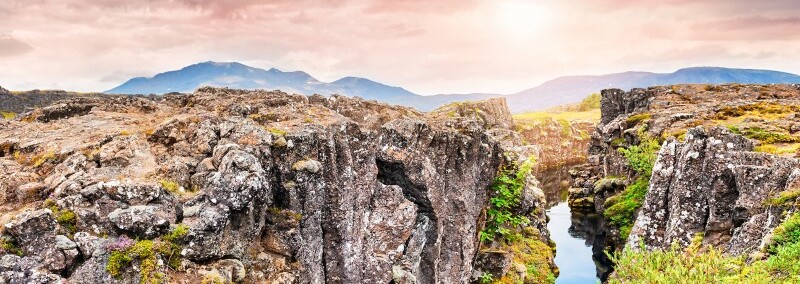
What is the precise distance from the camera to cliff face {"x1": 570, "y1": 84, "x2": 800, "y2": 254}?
31766 mm

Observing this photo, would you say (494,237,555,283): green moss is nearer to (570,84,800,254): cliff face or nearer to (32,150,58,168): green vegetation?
(570,84,800,254): cliff face

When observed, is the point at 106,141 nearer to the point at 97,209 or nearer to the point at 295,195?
the point at 97,209

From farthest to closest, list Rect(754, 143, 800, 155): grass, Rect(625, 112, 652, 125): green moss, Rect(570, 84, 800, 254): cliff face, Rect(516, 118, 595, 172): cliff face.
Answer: Rect(516, 118, 595, 172): cliff face, Rect(625, 112, 652, 125): green moss, Rect(754, 143, 800, 155): grass, Rect(570, 84, 800, 254): cliff face

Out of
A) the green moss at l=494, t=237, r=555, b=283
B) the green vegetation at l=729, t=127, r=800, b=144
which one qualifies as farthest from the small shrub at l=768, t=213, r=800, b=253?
the green vegetation at l=729, t=127, r=800, b=144

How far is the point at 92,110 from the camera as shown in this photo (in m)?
29.4

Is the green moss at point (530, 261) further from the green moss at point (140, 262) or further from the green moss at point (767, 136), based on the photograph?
the green moss at point (140, 262)

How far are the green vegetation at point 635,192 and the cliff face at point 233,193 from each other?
24.0 meters

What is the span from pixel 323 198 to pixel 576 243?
216 ft

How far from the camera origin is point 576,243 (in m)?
80.4

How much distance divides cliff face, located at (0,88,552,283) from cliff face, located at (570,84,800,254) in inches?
656

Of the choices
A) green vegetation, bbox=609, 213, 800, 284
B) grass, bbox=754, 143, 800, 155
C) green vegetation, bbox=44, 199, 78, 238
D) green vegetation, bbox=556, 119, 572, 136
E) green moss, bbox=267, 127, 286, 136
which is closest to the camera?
green vegetation, bbox=44, 199, 78, 238

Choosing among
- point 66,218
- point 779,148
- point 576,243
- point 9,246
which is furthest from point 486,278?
point 576,243

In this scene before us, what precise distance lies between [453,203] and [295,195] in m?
15.3

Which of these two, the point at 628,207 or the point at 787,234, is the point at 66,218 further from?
the point at 628,207
